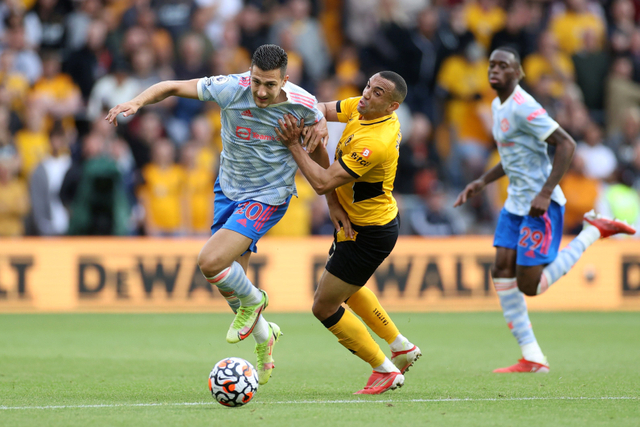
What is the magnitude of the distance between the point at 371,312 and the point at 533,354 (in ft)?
6.00

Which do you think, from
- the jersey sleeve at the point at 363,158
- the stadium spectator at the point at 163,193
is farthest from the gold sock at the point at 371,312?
the stadium spectator at the point at 163,193

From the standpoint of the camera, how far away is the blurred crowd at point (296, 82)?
1328 centimetres

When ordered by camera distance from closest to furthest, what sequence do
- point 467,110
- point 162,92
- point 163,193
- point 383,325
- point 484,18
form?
point 162,92 < point 383,325 < point 163,193 < point 467,110 < point 484,18

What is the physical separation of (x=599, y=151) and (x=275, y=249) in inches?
230

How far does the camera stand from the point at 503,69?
790cm

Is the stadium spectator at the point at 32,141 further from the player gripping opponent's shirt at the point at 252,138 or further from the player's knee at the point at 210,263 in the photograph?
the player's knee at the point at 210,263

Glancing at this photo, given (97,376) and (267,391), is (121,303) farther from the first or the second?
(267,391)

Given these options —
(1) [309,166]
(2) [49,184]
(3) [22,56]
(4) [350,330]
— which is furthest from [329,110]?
(3) [22,56]

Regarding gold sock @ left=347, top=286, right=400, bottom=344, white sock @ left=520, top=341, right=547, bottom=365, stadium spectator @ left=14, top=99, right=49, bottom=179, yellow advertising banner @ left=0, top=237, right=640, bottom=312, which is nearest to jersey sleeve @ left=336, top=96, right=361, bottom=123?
gold sock @ left=347, top=286, right=400, bottom=344

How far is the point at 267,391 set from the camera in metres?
6.57

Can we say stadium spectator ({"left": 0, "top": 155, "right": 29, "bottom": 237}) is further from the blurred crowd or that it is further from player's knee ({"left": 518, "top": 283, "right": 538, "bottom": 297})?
player's knee ({"left": 518, "top": 283, "right": 538, "bottom": 297})

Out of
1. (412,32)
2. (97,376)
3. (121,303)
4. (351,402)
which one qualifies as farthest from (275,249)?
(351,402)

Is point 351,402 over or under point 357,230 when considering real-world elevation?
under

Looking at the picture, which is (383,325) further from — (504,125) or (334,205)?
(504,125)
